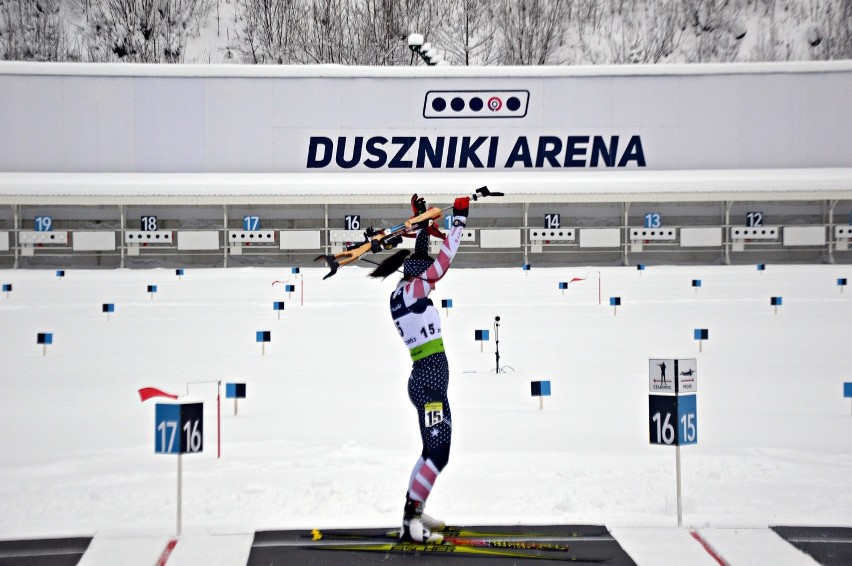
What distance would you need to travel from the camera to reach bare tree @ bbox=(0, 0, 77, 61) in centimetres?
7788

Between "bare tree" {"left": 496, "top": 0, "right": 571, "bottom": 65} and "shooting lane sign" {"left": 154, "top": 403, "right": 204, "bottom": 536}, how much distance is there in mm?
68288

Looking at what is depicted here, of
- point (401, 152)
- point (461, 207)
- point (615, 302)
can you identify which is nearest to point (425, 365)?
point (461, 207)

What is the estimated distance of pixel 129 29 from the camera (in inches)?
3145

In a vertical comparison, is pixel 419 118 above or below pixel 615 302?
above

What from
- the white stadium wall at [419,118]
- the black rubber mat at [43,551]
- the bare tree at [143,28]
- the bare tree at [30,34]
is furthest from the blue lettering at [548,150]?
the bare tree at [30,34]

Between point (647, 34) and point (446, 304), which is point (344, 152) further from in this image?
point (647, 34)

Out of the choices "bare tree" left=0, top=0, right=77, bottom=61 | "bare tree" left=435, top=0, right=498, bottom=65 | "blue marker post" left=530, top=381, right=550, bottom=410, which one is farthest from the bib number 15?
"bare tree" left=0, top=0, right=77, bottom=61

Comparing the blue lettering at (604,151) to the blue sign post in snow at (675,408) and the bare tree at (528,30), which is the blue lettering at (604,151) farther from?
the bare tree at (528,30)

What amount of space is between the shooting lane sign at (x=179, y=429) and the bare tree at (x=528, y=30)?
68.3m

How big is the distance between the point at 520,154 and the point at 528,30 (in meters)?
41.0

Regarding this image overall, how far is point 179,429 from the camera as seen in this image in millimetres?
6734

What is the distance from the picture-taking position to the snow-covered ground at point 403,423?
23.8 ft

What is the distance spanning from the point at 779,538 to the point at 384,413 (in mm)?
5030

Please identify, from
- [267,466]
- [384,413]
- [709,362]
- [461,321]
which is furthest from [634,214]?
[267,466]
